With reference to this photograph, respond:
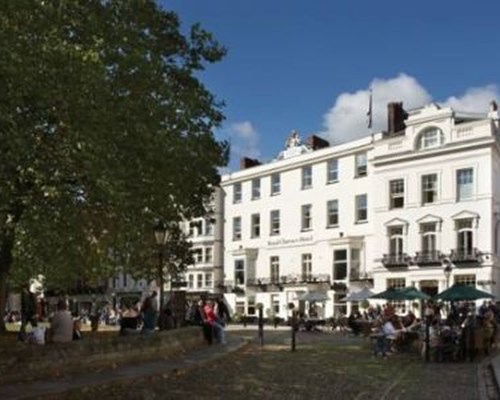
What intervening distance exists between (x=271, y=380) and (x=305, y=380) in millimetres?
719

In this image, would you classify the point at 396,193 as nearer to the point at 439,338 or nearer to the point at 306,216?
the point at 306,216

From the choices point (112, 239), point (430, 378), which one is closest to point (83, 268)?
point (112, 239)

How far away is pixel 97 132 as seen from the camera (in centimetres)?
1714

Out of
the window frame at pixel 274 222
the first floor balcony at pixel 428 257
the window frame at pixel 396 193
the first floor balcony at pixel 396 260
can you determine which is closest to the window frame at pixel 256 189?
the window frame at pixel 274 222

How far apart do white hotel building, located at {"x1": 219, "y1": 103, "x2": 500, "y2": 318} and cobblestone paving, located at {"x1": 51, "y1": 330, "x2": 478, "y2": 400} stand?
25.2m

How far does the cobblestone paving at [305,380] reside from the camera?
14.7 m

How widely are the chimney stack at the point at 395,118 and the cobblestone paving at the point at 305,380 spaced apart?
115 ft

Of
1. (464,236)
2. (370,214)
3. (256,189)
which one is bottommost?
(464,236)

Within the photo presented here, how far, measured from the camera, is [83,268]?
23406mm

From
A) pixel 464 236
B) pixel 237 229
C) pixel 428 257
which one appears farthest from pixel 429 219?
pixel 237 229

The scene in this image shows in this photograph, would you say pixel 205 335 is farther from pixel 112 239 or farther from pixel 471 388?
pixel 471 388

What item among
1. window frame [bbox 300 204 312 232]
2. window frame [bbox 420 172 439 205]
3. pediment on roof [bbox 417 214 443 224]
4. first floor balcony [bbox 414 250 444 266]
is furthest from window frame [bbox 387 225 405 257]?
window frame [bbox 300 204 312 232]

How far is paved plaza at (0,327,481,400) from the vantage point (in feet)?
47.4

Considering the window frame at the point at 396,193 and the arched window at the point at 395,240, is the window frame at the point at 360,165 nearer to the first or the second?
the window frame at the point at 396,193
